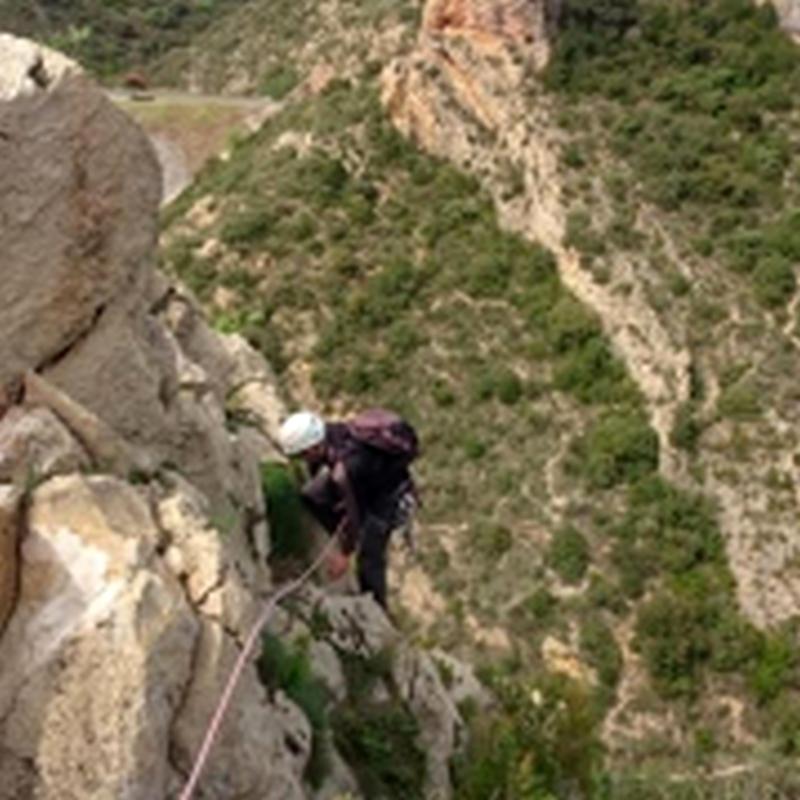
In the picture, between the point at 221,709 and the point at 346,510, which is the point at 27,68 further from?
the point at 346,510

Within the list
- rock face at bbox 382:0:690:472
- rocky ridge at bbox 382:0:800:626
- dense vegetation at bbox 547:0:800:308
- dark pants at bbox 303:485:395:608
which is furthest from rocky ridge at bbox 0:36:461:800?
rock face at bbox 382:0:690:472

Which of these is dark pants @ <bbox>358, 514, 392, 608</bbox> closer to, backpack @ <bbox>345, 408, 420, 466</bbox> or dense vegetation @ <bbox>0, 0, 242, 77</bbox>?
backpack @ <bbox>345, 408, 420, 466</bbox>

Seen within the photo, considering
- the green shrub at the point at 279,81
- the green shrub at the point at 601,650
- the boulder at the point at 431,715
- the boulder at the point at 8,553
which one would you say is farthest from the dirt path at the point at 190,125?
the boulder at the point at 8,553

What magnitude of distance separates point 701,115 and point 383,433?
137 ft

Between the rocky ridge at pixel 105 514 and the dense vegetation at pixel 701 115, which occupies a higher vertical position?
the rocky ridge at pixel 105 514

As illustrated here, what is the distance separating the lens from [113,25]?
107 meters

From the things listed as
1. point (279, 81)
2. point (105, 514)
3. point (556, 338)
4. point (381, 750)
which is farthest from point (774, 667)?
point (279, 81)

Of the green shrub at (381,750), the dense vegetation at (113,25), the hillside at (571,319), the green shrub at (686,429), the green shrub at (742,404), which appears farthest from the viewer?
the dense vegetation at (113,25)

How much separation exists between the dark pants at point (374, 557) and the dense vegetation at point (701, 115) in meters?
32.5

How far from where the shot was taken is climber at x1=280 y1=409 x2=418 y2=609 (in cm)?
1165

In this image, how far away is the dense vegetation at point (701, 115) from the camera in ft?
150

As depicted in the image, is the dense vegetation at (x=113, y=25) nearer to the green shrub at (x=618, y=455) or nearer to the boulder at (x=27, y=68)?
the green shrub at (x=618, y=455)

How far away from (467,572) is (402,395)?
25.6 feet

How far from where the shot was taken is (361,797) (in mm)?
9398
